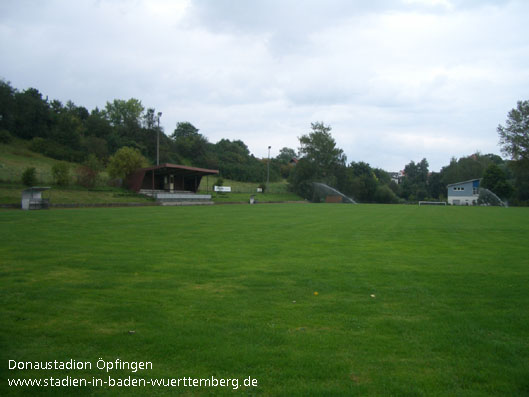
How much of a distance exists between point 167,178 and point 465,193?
59.7 meters

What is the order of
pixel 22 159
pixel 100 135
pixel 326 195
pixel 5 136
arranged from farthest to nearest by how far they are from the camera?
pixel 100 135, pixel 326 195, pixel 5 136, pixel 22 159

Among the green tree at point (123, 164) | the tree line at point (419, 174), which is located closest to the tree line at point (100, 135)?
the green tree at point (123, 164)

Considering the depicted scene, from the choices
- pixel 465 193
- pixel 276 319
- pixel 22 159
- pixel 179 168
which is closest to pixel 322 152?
pixel 465 193

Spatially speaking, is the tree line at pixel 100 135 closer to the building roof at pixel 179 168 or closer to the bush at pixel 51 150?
the bush at pixel 51 150

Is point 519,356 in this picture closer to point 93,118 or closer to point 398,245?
point 398,245

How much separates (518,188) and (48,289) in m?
87.8

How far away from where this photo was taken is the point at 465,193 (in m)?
76.1

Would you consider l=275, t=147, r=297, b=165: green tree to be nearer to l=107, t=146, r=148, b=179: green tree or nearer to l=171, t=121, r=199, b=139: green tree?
l=171, t=121, r=199, b=139: green tree

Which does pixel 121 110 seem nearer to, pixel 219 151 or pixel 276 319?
pixel 219 151

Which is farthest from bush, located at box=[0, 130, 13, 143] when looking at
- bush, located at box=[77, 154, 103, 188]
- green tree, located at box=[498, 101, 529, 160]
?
green tree, located at box=[498, 101, 529, 160]

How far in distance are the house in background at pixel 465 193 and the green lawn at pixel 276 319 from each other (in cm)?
7338

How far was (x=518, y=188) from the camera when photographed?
245 feet

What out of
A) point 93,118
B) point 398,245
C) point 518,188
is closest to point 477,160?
Answer: point 518,188

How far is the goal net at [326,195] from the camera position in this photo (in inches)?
2950
